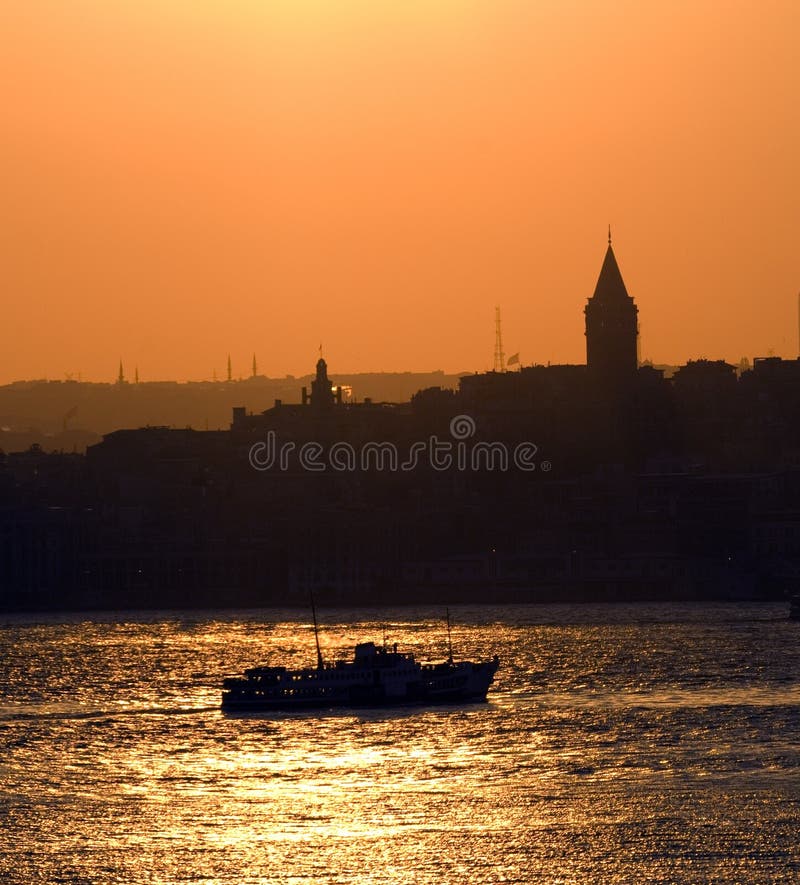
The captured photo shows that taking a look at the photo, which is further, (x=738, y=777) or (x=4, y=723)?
(x=4, y=723)

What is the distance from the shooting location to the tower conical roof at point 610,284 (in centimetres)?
18225

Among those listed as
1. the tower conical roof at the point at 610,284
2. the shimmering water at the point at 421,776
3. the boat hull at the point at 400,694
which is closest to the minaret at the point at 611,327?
the tower conical roof at the point at 610,284

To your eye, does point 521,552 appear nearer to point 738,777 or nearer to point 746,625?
point 746,625

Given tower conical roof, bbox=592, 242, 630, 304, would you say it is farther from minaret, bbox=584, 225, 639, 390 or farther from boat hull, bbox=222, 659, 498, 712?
boat hull, bbox=222, 659, 498, 712

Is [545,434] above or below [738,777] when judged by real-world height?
above

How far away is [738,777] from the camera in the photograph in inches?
2532

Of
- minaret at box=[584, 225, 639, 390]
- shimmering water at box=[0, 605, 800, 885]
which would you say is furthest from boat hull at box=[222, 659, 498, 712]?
minaret at box=[584, 225, 639, 390]

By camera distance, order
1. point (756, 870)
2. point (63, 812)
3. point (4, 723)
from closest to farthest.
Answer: point (756, 870) → point (63, 812) → point (4, 723)

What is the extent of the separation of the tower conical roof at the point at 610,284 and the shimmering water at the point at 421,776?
8356 cm

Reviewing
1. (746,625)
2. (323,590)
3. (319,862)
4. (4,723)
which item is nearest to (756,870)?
(319,862)

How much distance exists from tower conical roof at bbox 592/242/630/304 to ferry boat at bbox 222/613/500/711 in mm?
101175

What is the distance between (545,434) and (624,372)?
1205 centimetres

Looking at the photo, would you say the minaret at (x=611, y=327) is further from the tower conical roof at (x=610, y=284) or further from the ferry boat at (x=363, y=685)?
the ferry boat at (x=363, y=685)

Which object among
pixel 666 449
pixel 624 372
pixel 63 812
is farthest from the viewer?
pixel 624 372
